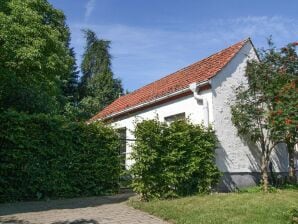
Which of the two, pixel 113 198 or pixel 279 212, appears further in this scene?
pixel 113 198

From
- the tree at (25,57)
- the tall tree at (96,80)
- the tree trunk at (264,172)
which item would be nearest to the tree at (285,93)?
the tree trunk at (264,172)

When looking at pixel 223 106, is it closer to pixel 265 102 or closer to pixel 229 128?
pixel 229 128

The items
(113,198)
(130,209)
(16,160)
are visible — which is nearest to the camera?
(130,209)

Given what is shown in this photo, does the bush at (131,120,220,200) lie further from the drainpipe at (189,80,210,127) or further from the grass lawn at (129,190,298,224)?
the drainpipe at (189,80,210,127)

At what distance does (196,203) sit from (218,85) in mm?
4972

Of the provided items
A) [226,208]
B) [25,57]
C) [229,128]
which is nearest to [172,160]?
[226,208]

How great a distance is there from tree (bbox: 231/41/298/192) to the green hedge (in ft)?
14.7

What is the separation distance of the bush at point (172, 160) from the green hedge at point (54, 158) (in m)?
1.83

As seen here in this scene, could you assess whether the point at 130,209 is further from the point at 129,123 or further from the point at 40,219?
the point at 129,123

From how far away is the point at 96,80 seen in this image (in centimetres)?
3691

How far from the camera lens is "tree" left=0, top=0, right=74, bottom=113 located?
13281 mm

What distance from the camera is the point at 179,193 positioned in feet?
37.0

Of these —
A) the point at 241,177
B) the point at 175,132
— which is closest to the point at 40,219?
the point at 175,132

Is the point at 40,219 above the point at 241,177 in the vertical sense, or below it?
below
